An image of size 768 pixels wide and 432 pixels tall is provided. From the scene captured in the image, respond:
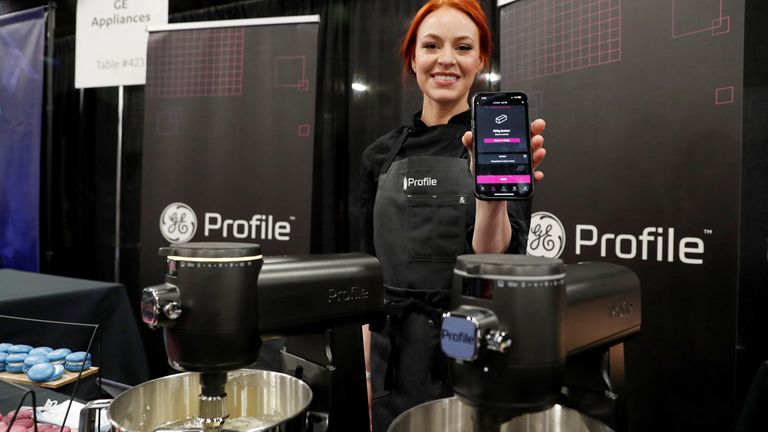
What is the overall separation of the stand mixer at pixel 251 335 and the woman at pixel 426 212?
1.04ft

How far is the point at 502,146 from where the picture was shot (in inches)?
31.7

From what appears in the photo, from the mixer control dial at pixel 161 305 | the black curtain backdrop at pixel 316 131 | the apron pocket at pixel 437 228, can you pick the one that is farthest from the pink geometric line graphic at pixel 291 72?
the mixer control dial at pixel 161 305

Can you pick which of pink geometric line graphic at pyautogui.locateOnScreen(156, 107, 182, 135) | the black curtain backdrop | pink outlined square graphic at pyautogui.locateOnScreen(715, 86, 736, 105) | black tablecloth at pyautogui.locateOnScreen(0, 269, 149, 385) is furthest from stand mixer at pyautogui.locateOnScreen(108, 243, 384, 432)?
pink geometric line graphic at pyautogui.locateOnScreen(156, 107, 182, 135)

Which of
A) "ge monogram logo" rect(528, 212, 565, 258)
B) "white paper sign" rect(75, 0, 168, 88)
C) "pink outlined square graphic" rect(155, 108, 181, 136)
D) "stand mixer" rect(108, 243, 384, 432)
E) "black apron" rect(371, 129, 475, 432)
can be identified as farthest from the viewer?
"white paper sign" rect(75, 0, 168, 88)

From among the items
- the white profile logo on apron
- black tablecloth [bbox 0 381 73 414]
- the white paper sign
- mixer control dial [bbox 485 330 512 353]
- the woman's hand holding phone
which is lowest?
black tablecloth [bbox 0 381 73 414]

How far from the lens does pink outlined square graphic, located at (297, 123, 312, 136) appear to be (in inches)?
109

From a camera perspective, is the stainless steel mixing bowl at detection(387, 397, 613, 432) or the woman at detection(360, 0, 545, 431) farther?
the woman at detection(360, 0, 545, 431)

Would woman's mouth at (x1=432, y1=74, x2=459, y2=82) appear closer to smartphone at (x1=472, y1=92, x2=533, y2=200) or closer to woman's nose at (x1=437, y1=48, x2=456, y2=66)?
woman's nose at (x1=437, y1=48, x2=456, y2=66)

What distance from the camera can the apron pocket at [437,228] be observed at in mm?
1231

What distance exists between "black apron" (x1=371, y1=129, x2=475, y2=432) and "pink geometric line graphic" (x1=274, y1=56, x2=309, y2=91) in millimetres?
1616

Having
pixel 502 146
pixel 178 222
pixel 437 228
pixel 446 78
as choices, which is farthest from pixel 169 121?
pixel 502 146

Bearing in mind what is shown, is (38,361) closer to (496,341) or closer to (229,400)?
(229,400)

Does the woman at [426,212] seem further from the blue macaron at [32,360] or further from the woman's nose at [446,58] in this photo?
the blue macaron at [32,360]

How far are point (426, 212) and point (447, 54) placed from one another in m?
0.38
